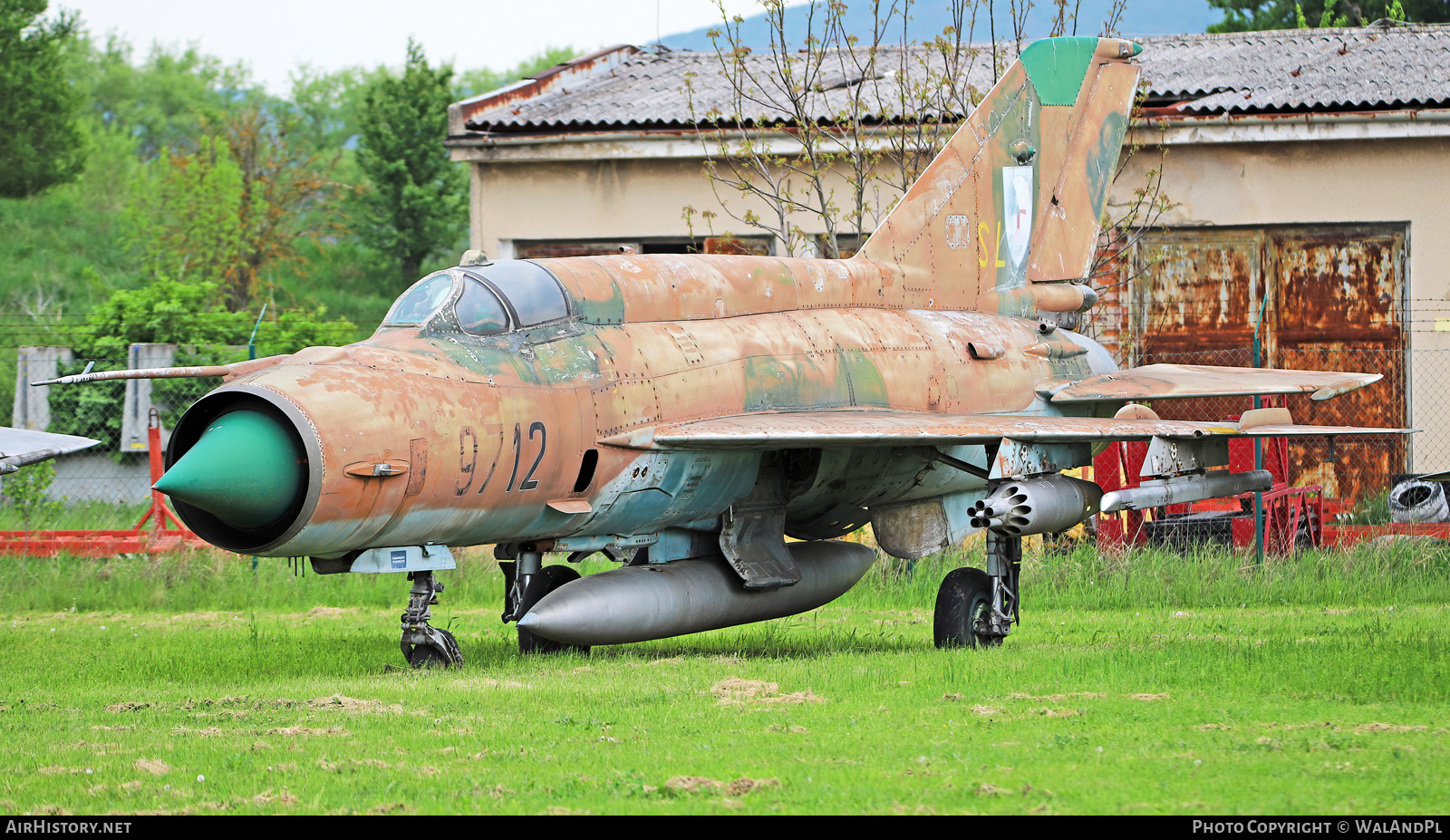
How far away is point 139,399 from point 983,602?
14960 mm

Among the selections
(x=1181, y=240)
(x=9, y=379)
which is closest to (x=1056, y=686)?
(x=1181, y=240)

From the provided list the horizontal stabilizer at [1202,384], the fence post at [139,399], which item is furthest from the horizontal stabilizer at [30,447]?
the fence post at [139,399]

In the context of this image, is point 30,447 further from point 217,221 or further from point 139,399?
point 217,221

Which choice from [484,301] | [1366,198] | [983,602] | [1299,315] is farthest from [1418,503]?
[484,301]

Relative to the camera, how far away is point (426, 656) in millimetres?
10477

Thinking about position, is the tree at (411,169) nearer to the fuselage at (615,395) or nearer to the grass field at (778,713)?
the grass field at (778,713)

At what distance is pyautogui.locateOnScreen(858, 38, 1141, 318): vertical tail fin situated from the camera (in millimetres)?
13854

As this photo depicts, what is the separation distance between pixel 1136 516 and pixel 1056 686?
31.0 feet

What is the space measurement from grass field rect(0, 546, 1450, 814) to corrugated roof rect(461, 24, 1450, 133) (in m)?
9.84

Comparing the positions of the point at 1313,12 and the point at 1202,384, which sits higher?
the point at 1313,12

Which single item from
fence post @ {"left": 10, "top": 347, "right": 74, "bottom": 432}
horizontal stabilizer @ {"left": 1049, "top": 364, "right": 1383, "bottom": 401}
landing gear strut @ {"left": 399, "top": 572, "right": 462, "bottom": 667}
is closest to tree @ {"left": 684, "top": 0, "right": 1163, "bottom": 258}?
horizontal stabilizer @ {"left": 1049, "top": 364, "right": 1383, "bottom": 401}

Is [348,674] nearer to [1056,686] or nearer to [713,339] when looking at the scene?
[713,339]

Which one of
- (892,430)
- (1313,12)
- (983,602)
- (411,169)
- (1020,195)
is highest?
(1313,12)

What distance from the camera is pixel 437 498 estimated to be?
364 inches
